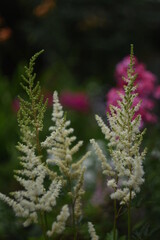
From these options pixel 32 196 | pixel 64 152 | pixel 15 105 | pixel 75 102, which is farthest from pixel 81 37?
pixel 32 196

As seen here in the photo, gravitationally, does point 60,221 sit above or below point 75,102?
below

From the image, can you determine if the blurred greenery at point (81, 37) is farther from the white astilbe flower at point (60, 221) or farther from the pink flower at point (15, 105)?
the white astilbe flower at point (60, 221)

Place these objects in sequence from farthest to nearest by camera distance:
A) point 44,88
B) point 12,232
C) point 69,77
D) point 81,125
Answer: point 69,77, point 44,88, point 81,125, point 12,232

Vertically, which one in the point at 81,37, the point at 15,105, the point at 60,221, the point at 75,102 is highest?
the point at 81,37

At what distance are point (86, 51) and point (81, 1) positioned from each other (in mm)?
1238

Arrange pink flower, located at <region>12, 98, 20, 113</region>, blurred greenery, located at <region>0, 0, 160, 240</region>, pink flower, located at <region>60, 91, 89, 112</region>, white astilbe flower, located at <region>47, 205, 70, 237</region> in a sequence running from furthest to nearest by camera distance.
Answer: blurred greenery, located at <region>0, 0, 160, 240</region>
pink flower, located at <region>60, 91, 89, 112</region>
pink flower, located at <region>12, 98, 20, 113</region>
white astilbe flower, located at <region>47, 205, 70, 237</region>

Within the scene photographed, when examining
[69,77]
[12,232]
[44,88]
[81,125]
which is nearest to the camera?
[12,232]

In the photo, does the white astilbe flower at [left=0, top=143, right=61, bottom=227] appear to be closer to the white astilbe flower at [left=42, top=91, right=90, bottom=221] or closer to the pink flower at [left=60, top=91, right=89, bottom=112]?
the white astilbe flower at [left=42, top=91, right=90, bottom=221]

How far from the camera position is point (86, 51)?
10664mm

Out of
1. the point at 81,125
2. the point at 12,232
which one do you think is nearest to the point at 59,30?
the point at 81,125

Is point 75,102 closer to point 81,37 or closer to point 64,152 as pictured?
point 81,37

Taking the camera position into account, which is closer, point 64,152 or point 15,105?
point 64,152

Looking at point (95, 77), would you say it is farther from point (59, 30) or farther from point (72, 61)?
point (59, 30)

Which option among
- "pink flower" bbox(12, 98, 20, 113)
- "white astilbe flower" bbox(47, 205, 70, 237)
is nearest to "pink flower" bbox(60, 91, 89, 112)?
"pink flower" bbox(12, 98, 20, 113)
